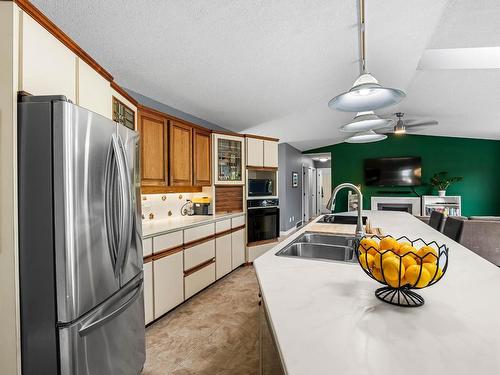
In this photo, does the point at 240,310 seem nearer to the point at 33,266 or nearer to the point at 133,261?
the point at 133,261

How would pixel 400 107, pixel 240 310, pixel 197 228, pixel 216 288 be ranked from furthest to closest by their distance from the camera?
pixel 400 107
pixel 216 288
pixel 197 228
pixel 240 310

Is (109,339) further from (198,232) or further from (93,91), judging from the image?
(198,232)

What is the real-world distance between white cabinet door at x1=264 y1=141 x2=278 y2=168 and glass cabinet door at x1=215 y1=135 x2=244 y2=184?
499 millimetres

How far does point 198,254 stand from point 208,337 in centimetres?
93

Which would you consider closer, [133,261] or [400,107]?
[133,261]

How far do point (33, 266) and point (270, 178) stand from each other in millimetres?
3738

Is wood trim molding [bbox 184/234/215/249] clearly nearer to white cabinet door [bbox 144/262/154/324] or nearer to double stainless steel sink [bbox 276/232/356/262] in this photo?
white cabinet door [bbox 144/262/154/324]

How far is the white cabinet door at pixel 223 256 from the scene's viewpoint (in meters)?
3.34

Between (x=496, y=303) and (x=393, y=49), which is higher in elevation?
(x=393, y=49)

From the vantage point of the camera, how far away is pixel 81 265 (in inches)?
47.2

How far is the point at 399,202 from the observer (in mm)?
7148

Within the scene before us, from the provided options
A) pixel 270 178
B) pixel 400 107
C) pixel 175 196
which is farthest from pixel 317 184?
pixel 175 196

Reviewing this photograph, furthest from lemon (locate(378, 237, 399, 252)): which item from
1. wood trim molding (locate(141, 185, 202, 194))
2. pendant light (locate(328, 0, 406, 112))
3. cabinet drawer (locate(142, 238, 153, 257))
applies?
wood trim molding (locate(141, 185, 202, 194))

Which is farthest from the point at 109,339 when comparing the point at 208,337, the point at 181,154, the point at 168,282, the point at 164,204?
the point at 181,154
